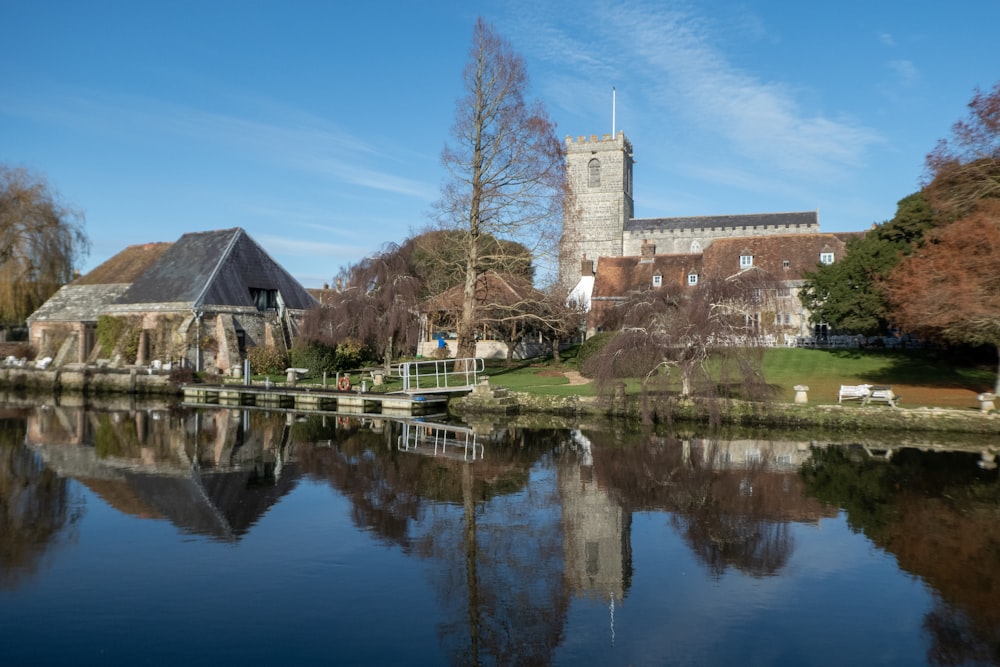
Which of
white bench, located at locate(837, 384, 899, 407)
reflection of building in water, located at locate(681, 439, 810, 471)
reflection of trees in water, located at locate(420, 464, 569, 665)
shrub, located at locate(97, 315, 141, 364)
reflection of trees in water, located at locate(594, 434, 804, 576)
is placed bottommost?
reflection of trees in water, located at locate(420, 464, 569, 665)

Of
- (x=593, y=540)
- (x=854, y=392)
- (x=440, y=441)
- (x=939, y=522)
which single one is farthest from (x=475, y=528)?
(x=854, y=392)

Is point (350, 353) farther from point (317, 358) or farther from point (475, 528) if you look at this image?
point (475, 528)

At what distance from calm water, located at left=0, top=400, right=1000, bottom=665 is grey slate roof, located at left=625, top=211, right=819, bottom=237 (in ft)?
165

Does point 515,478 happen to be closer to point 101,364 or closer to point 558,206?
point 558,206

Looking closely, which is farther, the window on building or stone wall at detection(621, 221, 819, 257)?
stone wall at detection(621, 221, 819, 257)

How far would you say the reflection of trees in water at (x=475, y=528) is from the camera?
777cm

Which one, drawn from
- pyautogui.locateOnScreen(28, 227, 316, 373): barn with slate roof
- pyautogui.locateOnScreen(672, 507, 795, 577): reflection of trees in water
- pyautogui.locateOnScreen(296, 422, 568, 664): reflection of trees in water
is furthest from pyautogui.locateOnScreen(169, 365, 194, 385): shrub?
pyautogui.locateOnScreen(672, 507, 795, 577): reflection of trees in water

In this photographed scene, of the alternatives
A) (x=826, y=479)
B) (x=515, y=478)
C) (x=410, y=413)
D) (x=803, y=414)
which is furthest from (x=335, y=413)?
(x=826, y=479)

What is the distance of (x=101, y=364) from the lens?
3600 cm

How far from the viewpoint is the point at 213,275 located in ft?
121

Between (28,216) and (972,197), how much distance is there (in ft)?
135

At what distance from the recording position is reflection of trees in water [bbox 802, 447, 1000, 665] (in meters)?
7.74

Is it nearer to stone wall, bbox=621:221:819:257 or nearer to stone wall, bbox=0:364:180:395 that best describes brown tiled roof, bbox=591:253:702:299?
stone wall, bbox=621:221:819:257

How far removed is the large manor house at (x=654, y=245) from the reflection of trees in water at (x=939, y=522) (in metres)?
7.22
